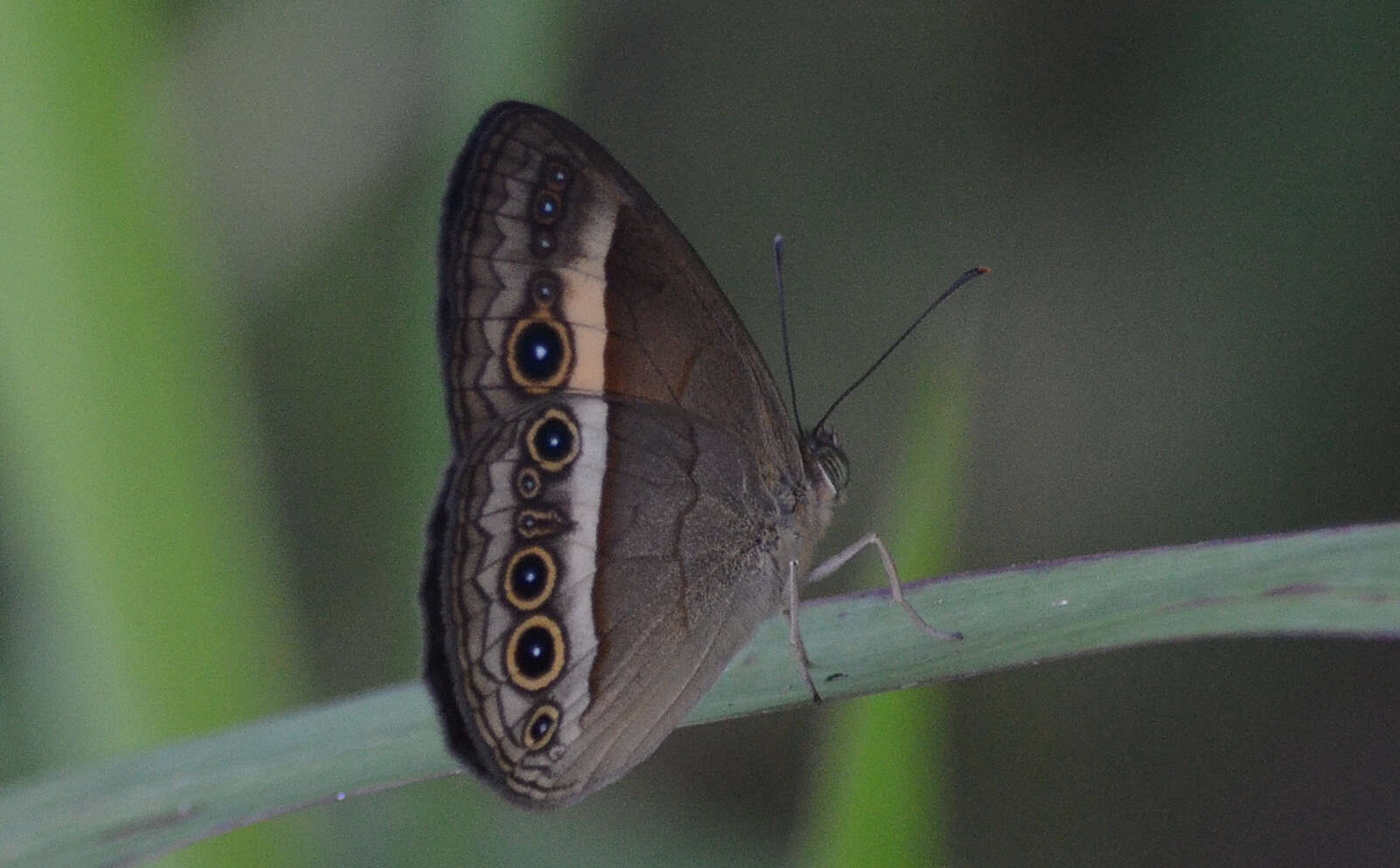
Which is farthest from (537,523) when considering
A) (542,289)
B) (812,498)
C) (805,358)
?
(805,358)

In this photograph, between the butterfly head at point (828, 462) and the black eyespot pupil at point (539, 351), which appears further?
the butterfly head at point (828, 462)

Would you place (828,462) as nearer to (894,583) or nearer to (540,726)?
(894,583)

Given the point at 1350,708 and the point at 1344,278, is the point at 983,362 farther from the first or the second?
the point at 1350,708

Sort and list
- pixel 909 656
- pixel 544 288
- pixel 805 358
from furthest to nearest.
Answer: pixel 805 358 < pixel 544 288 < pixel 909 656

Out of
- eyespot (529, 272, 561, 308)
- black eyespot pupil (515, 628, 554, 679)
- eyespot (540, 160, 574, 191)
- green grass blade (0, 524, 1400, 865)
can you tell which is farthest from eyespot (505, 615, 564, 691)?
eyespot (540, 160, 574, 191)

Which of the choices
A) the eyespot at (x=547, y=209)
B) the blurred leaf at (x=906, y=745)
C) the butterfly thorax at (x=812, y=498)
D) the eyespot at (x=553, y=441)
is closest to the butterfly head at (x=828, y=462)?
the butterfly thorax at (x=812, y=498)

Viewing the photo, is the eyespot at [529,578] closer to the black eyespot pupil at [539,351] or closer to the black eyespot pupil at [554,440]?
the black eyespot pupil at [554,440]
